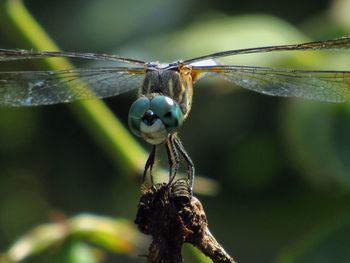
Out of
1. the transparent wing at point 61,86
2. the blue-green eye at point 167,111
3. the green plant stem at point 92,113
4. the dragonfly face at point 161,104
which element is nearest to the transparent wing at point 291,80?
the dragonfly face at point 161,104

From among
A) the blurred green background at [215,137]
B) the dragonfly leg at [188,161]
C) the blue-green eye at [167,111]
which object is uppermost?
the blurred green background at [215,137]

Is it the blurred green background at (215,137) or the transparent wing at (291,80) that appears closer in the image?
the transparent wing at (291,80)

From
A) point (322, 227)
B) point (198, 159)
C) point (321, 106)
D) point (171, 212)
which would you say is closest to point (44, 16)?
point (198, 159)

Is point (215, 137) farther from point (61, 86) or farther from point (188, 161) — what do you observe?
point (188, 161)

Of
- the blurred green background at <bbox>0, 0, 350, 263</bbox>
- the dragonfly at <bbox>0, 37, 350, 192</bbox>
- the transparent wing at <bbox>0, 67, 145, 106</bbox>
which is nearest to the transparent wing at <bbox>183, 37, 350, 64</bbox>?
the dragonfly at <bbox>0, 37, 350, 192</bbox>

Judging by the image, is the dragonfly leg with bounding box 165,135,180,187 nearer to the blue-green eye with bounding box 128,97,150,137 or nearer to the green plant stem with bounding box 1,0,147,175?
the blue-green eye with bounding box 128,97,150,137

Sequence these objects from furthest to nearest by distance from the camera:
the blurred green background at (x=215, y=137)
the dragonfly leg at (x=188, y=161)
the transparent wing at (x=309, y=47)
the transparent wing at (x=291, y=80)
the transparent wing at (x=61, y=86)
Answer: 1. the blurred green background at (x=215, y=137)
2. the transparent wing at (x=61, y=86)
3. the transparent wing at (x=291, y=80)
4. the transparent wing at (x=309, y=47)
5. the dragonfly leg at (x=188, y=161)

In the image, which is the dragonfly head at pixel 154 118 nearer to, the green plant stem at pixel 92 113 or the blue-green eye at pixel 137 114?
the blue-green eye at pixel 137 114
